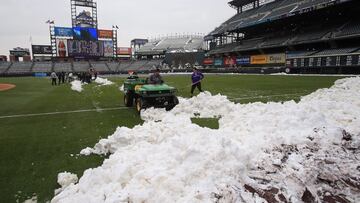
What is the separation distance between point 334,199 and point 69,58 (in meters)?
80.5

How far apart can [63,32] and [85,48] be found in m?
6.54

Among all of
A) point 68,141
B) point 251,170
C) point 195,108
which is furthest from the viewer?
point 195,108

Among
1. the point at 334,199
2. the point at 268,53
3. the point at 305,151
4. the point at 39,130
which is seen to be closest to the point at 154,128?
the point at 305,151

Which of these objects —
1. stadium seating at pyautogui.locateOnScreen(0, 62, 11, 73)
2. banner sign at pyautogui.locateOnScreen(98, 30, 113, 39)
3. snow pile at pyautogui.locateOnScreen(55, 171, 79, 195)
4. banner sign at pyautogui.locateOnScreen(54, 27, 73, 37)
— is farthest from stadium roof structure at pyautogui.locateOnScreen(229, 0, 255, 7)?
→ snow pile at pyautogui.locateOnScreen(55, 171, 79, 195)

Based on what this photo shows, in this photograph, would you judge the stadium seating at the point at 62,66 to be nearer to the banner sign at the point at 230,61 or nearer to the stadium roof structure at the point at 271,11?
the stadium roof structure at the point at 271,11

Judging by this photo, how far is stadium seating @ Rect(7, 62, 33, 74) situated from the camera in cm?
7029

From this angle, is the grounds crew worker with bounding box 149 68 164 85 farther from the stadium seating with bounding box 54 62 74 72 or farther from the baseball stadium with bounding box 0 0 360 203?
the stadium seating with bounding box 54 62 74 72

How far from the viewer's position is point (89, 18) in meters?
78.4

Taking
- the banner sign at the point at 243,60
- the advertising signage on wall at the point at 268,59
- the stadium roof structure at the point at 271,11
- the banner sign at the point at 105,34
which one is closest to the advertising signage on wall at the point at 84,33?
the banner sign at the point at 105,34

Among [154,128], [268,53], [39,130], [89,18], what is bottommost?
[39,130]

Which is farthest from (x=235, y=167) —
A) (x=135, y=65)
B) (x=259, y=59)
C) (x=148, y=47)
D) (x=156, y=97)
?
(x=148, y=47)

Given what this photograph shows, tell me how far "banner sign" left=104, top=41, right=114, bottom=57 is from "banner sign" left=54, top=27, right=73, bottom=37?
960cm

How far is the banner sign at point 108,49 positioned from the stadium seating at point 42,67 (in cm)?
1465

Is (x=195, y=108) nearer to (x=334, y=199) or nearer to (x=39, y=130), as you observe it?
(x=39, y=130)
